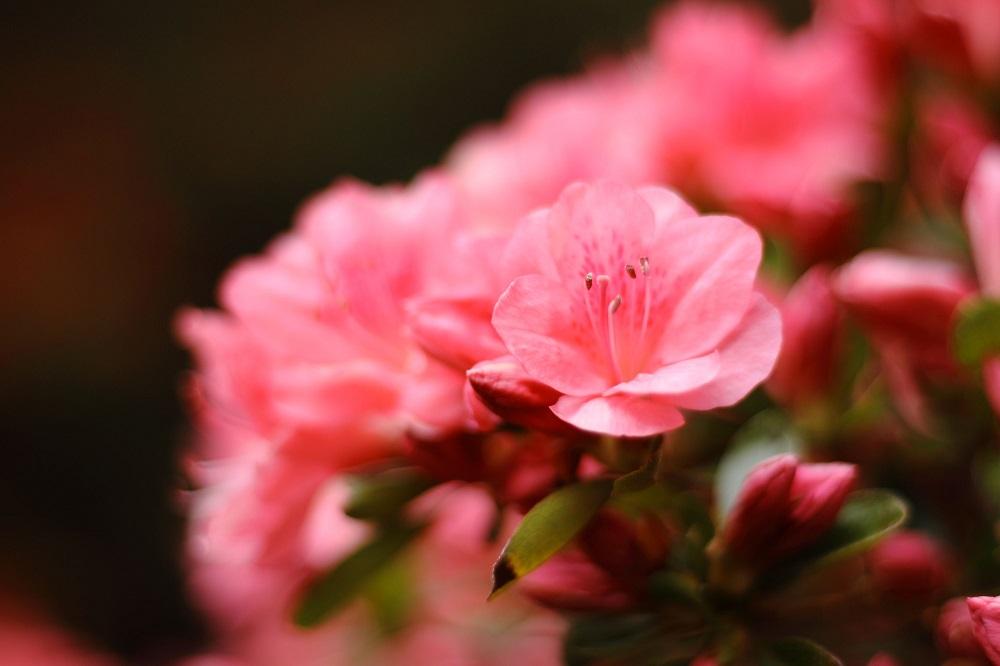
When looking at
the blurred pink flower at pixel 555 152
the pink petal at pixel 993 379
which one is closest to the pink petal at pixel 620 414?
the pink petal at pixel 993 379

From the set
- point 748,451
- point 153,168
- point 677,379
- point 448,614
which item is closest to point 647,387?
point 677,379

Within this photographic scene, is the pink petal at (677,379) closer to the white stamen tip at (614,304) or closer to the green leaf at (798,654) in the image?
the white stamen tip at (614,304)

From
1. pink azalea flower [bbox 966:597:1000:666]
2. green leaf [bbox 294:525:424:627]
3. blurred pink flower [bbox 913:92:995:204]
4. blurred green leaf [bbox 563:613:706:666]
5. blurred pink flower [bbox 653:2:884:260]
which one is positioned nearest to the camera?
pink azalea flower [bbox 966:597:1000:666]

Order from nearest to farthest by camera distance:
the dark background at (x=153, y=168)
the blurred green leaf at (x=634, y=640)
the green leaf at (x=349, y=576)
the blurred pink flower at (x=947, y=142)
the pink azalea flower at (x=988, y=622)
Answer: the pink azalea flower at (x=988, y=622) → the blurred green leaf at (x=634, y=640) → the green leaf at (x=349, y=576) → the blurred pink flower at (x=947, y=142) → the dark background at (x=153, y=168)

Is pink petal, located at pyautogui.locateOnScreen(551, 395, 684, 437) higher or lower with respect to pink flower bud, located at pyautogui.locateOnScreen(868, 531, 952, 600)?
higher

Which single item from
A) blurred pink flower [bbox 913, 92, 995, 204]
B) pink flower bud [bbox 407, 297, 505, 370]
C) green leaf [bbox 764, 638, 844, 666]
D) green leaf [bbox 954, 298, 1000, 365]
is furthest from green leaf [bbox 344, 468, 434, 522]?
blurred pink flower [bbox 913, 92, 995, 204]

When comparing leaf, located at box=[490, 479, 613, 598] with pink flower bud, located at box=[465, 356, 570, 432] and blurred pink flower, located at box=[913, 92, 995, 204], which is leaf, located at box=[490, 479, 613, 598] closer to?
pink flower bud, located at box=[465, 356, 570, 432]
